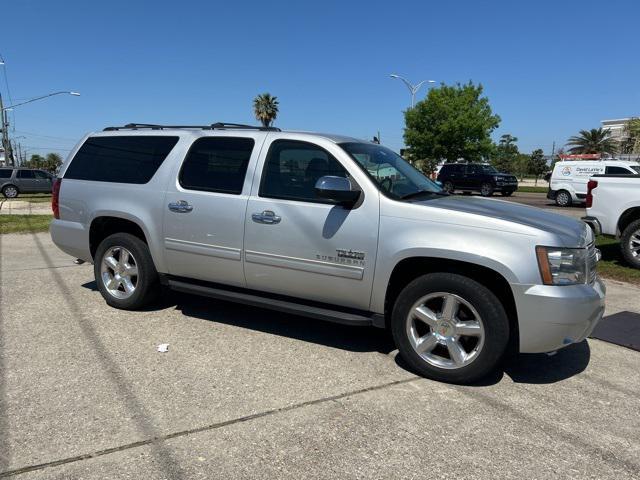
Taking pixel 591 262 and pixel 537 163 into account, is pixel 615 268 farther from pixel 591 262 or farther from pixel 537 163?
pixel 537 163

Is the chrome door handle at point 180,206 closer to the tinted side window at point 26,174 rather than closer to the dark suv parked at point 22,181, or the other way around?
the dark suv parked at point 22,181

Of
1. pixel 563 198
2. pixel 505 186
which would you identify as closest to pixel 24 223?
pixel 563 198

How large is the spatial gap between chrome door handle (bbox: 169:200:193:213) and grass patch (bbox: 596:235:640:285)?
6.22m

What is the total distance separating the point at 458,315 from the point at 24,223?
12701mm

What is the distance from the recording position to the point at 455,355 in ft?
12.5

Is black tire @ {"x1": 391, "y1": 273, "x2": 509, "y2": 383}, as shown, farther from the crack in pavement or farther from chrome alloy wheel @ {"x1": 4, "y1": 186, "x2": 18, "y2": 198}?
chrome alloy wheel @ {"x1": 4, "y1": 186, "x2": 18, "y2": 198}

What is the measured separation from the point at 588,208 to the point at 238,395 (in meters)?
7.36

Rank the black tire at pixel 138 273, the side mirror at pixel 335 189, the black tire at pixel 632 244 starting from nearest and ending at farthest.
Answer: the side mirror at pixel 335 189
the black tire at pixel 138 273
the black tire at pixel 632 244

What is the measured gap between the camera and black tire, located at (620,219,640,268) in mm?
8195

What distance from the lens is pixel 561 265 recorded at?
3572mm

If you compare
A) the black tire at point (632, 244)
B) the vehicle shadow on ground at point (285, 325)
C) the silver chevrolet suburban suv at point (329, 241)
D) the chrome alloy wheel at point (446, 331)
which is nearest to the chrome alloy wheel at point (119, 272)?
the silver chevrolet suburban suv at point (329, 241)

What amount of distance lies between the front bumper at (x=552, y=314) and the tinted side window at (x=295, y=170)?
5.50ft

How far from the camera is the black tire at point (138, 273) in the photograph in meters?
5.22

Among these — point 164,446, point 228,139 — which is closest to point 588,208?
point 228,139
